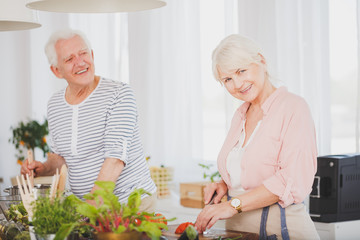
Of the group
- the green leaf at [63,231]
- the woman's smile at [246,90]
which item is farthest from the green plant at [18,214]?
the woman's smile at [246,90]

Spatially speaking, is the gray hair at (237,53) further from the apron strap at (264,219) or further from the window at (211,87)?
the window at (211,87)

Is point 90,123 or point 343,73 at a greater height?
point 343,73

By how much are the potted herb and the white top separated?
83 centimetres

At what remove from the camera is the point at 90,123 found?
2.62m

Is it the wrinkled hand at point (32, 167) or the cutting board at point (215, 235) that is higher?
the wrinkled hand at point (32, 167)

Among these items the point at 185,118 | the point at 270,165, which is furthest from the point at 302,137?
the point at 185,118

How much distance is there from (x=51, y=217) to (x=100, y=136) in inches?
38.4

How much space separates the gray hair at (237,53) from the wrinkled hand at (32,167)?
1.03 metres

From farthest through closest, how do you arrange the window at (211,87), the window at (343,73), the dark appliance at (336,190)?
the window at (211,87) < the window at (343,73) < the dark appliance at (336,190)

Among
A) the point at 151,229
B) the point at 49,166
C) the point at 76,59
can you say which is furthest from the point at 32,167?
the point at 151,229

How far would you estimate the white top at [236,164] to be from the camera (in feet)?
7.64

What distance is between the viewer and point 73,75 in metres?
2.61

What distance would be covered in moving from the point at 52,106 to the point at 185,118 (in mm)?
1831

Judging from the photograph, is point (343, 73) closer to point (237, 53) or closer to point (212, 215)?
point (237, 53)
